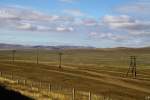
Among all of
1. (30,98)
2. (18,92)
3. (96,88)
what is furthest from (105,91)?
(30,98)

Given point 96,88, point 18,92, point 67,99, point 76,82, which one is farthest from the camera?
point 76,82

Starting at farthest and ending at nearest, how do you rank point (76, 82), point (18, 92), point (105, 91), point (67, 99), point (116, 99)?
point (76, 82) < point (105, 91) < point (116, 99) < point (18, 92) < point (67, 99)

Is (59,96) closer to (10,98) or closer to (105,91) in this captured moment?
(10,98)

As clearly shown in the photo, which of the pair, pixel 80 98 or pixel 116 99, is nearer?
pixel 80 98

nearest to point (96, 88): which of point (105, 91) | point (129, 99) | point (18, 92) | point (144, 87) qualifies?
point (105, 91)

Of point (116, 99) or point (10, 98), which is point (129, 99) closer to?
A: point (116, 99)

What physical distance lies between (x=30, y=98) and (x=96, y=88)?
996 inches

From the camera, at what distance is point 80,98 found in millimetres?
35000

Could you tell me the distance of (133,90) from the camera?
188ft

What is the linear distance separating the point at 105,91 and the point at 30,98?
71.8 feet

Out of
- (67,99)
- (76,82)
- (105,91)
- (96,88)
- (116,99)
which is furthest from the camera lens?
(76,82)

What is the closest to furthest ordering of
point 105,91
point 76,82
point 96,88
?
1. point 105,91
2. point 96,88
3. point 76,82

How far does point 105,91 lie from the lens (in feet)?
179

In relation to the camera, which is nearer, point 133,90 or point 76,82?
point 133,90
